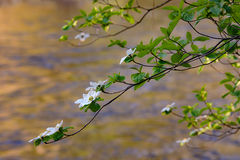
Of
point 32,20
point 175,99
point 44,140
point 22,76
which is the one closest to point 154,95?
point 175,99

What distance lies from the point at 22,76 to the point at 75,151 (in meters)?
2.13

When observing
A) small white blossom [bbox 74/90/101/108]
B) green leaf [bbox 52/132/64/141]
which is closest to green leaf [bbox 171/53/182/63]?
small white blossom [bbox 74/90/101/108]

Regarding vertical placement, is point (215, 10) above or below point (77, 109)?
below

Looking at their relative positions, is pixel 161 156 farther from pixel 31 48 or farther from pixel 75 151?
pixel 31 48

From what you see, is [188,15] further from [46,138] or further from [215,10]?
[46,138]

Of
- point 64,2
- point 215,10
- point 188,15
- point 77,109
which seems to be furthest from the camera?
point 64,2

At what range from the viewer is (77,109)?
3.46 m

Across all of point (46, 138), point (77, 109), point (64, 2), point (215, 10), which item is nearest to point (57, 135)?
A: point (46, 138)

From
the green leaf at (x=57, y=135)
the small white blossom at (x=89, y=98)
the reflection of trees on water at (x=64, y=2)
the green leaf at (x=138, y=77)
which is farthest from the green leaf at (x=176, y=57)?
the reflection of trees on water at (x=64, y=2)

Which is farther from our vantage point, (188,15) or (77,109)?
(77,109)

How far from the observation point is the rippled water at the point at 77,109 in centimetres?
264

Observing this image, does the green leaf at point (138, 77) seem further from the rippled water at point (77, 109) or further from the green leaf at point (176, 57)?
the rippled water at point (77, 109)

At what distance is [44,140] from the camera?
720 mm

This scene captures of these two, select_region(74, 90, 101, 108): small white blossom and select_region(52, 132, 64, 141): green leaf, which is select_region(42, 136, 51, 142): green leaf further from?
select_region(74, 90, 101, 108): small white blossom
